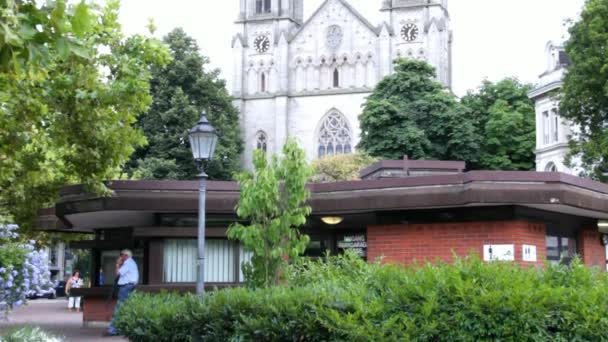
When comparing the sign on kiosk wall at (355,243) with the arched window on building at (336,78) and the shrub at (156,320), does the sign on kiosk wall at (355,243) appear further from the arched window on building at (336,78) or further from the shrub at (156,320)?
the arched window on building at (336,78)

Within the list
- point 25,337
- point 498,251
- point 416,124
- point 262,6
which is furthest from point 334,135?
point 25,337

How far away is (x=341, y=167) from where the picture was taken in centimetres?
5816

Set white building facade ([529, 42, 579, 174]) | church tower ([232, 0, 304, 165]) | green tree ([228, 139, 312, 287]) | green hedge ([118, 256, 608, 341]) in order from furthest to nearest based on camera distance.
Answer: church tower ([232, 0, 304, 165]) < white building facade ([529, 42, 579, 174]) < green tree ([228, 139, 312, 287]) < green hedge ([118, 256, 608, 341])

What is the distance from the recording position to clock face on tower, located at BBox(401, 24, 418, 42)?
80688mm

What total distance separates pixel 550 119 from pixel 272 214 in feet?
159

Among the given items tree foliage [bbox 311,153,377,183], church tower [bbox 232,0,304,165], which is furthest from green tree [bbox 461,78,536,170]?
church tower [bbox 232,0,304,165]

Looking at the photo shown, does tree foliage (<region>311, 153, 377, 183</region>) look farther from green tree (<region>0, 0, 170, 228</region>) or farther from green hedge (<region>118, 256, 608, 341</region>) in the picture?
green hedge (<region>118, 256, 608, 341</region>)

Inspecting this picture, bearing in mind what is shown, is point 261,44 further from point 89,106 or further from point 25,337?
point 25,337

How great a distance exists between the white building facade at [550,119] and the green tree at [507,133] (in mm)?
4767

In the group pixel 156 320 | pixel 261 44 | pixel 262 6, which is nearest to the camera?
pixel 156 320

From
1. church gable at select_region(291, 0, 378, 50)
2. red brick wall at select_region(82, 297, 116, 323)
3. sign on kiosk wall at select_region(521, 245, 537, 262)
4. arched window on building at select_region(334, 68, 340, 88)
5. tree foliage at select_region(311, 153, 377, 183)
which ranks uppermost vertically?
church gable at select_region(291, 0, 378, 50)

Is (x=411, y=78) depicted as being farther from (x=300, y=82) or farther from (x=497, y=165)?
(x=300, y=82)

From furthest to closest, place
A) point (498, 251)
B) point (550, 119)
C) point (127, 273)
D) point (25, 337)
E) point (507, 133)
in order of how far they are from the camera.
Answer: point (507, 133)
point (550, 119)
point (127, 273)
point (498, 251)
point (25, 337)

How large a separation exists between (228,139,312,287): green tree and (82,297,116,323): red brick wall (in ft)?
26.2
